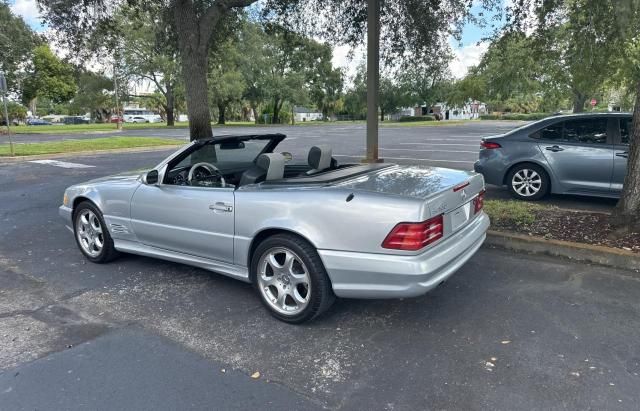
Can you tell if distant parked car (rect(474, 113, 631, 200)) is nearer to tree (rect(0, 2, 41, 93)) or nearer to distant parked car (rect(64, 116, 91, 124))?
tree (rect(0, 2, 41, 93))

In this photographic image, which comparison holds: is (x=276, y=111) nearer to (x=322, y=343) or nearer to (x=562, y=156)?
(x=562, y=156)

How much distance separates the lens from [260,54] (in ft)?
158

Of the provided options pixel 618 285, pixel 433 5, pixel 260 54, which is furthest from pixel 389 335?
pixel 260 54

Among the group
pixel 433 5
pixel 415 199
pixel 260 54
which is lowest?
pixel 415 199

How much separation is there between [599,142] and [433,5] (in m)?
4.13

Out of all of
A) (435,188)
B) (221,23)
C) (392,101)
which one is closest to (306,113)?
(392,101)

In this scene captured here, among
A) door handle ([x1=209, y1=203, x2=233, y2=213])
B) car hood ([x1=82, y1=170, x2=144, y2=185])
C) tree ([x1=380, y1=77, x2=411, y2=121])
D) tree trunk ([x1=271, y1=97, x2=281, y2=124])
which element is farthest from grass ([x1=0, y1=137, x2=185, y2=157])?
tree ([x1=380, y1=77, x2=411, y2=121])

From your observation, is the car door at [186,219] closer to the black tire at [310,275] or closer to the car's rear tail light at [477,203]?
the black tire at [310,275]

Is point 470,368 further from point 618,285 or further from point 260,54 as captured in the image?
point 260,54

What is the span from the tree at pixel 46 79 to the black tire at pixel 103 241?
49.3 metres

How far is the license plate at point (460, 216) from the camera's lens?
3525 mm

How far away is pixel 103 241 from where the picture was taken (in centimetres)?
489

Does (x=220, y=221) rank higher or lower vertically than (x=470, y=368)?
higher

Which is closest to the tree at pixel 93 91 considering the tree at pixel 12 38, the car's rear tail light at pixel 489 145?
the tree at pixel 12 38
